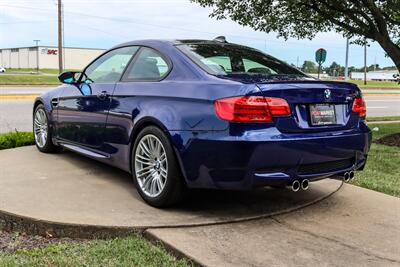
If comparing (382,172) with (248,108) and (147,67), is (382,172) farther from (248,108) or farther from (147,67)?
(147,67)

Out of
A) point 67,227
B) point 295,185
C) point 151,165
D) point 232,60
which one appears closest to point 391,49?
point 232,60

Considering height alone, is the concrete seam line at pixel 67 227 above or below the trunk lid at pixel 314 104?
below

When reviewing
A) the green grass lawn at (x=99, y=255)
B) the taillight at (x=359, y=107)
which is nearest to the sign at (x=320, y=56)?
the taillight at (x=359, y=107)

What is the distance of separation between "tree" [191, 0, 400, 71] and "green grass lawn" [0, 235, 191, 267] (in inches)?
258

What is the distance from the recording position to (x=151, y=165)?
450cm

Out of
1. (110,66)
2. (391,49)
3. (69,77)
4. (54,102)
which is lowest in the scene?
(54,102)

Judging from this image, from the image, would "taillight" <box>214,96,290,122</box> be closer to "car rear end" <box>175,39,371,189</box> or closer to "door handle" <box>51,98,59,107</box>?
"car rear end" <box>175,39,371,189</box>

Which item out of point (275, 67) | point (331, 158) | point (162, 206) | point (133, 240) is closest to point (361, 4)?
point (275, 67)

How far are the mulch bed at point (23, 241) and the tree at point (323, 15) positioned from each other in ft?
21.7

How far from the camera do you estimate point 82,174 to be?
5.54m

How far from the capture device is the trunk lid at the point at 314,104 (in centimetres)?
391

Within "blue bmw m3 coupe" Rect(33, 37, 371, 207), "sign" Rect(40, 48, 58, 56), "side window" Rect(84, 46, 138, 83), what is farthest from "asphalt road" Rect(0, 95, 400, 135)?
"sign" Rect(40, 48, 58, 56)

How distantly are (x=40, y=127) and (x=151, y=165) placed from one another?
302cm

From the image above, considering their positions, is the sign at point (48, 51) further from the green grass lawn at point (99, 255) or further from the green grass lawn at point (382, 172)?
the green grass lawn at point (99, 255)
